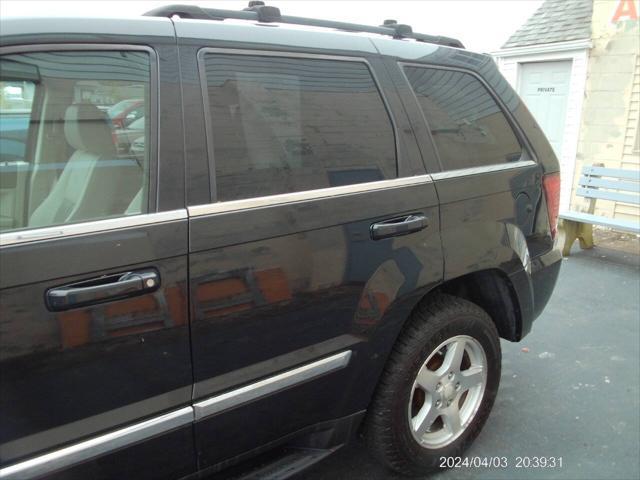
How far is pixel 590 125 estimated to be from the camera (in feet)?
24.3

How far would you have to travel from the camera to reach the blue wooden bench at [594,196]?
19.1ft

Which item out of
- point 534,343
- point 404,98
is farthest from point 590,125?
point 404,98

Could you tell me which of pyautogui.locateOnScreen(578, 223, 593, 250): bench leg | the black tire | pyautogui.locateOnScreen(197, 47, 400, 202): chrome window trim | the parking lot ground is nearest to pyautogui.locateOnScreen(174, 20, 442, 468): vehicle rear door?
pyautogui.locateOnScreen(197, 47, 400, 202): chrome window trim

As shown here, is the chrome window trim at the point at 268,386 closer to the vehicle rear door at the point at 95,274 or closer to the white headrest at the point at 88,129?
the vehicle rear door at the point at 95,274

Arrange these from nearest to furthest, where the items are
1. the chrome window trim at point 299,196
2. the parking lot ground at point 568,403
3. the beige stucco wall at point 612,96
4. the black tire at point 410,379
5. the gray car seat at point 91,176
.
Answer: the gray car seat at point 91,176, the chrome window trim at point 299,196, the black tire at point 410,379, the parking lot ground at point 568,403, the beige stucco wall at point 612,96

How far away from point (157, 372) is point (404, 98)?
1480 mm

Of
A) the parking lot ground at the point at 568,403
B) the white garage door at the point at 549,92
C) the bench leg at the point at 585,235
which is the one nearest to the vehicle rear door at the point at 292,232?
the parking lot ground at the point at 568,403

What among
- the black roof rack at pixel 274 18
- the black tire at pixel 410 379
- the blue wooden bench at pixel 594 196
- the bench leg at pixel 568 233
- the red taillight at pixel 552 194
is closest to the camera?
the black roof rack at pixel 274 18

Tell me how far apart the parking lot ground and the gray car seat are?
1723mm

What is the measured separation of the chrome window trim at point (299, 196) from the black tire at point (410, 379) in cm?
61

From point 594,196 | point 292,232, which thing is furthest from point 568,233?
point 292,232

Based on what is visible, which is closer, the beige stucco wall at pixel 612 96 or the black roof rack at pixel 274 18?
the black roof rack at pixel 274 18

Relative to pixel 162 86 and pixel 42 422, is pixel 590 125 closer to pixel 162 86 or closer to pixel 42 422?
pixel 162 86

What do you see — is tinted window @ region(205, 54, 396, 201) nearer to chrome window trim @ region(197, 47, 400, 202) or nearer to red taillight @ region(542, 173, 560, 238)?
chrome window trim @ region(197, 47, 400, 202)
